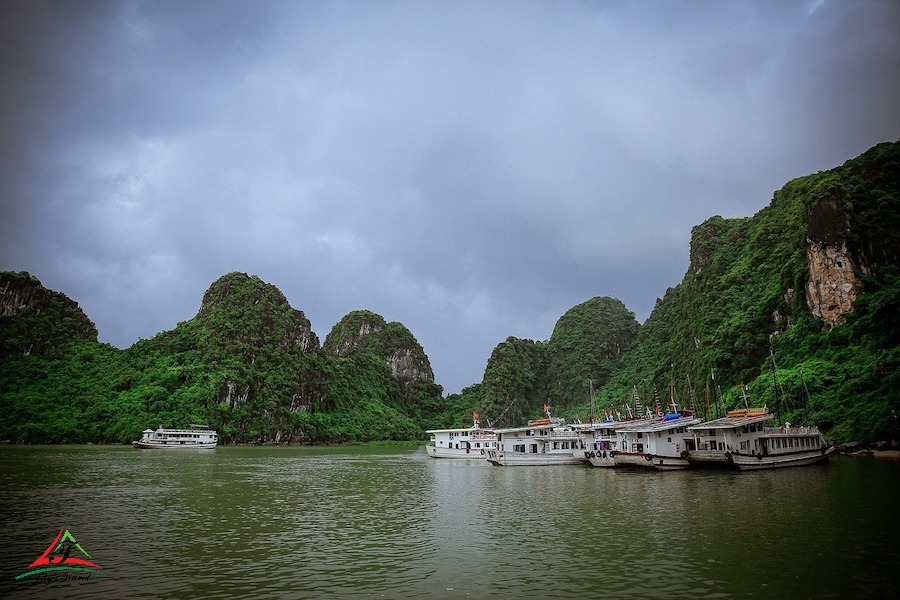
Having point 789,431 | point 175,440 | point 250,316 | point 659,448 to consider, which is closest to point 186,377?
point 250,316

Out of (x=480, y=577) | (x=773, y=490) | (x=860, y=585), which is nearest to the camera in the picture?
(x=860, y=585)

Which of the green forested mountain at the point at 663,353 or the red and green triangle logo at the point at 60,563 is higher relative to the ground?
the green forested mountain at the point at 663,353

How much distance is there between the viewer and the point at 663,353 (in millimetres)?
157625

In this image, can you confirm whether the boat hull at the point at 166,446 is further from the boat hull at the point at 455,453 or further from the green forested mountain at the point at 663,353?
the boat hull at the point at 455,453

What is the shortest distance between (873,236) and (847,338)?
2103 centimetres

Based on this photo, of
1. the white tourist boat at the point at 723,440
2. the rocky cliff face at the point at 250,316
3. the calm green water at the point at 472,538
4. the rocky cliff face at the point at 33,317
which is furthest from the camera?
the rocky cliff face at the point at 250,316

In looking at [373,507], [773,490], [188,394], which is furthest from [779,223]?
[188,394]

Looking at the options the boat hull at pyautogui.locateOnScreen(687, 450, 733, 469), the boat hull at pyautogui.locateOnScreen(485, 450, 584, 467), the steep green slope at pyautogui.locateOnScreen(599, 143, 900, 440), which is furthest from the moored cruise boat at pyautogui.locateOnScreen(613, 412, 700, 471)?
the steep green slope at pyautogui.locateOnScreen(599, 143, 900, 440)

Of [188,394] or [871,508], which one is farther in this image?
[188,394]

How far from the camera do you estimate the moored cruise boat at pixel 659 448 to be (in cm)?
4812

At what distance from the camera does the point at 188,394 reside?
123 m

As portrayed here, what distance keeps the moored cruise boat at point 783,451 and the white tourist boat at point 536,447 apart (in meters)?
19.0

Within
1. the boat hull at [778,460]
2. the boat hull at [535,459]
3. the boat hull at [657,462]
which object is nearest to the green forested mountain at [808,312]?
the boat hull at [778,460]

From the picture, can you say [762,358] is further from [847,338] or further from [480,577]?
[480,577]
